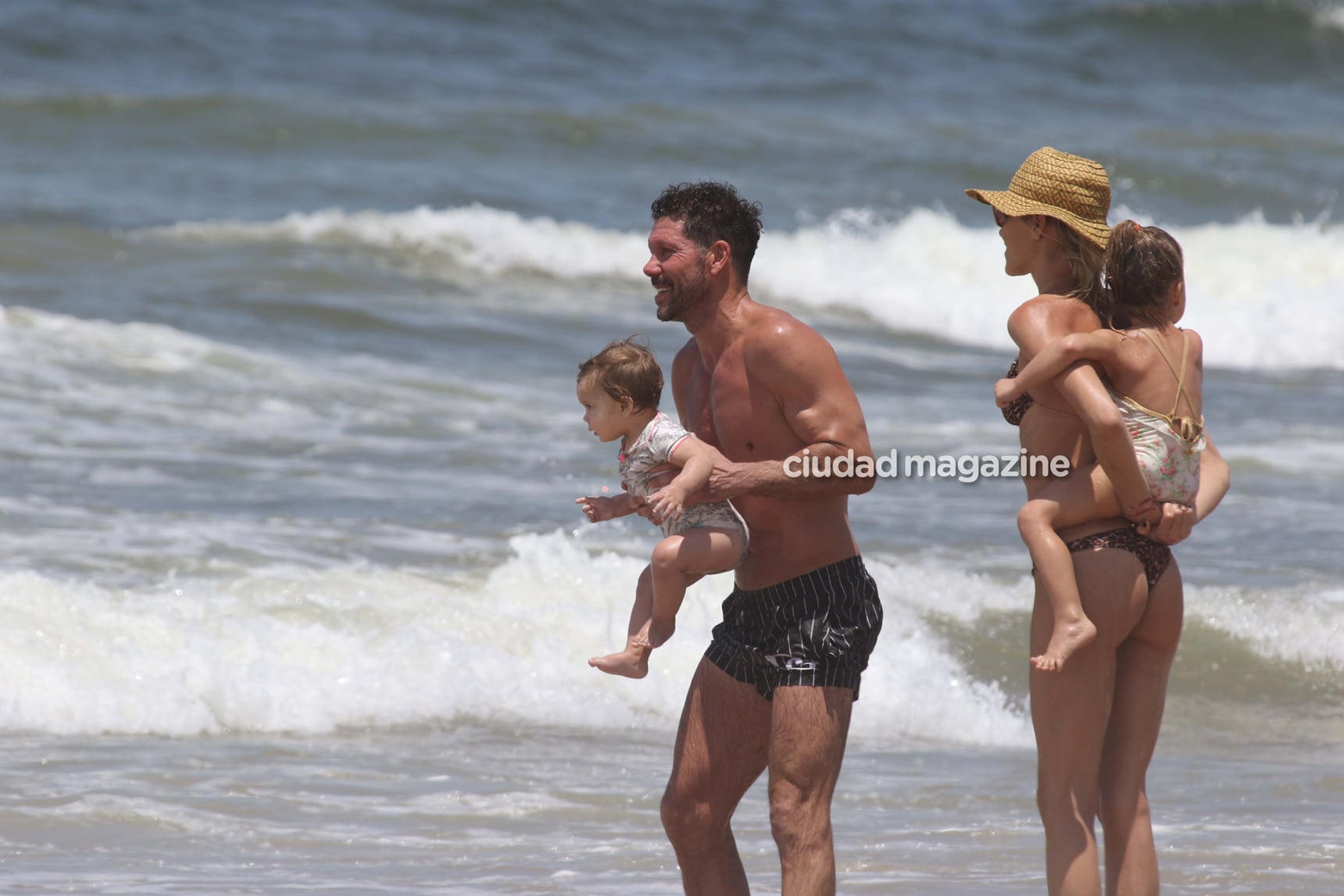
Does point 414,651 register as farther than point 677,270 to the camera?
Yes

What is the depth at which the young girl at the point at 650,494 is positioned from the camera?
134 inches

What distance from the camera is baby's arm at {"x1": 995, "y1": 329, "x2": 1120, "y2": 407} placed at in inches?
127

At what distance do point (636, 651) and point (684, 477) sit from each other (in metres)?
0.42

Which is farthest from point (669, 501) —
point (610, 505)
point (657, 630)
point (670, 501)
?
point (657, 630)

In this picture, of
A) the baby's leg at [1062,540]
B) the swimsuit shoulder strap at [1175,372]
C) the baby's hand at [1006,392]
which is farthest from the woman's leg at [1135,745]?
the baby's hand at [1006,392]

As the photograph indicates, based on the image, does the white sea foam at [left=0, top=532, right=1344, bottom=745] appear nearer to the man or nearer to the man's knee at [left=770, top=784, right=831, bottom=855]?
the man

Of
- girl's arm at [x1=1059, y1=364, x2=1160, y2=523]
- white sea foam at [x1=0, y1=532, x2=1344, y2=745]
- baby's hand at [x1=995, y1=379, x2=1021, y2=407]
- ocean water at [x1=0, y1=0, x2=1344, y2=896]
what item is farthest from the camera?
white sea foam at [x1=0, y1=532, x2=1344, y2=745]

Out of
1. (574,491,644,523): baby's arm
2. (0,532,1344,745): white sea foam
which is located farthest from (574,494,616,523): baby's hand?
(0,532,1344,745): white sea foam

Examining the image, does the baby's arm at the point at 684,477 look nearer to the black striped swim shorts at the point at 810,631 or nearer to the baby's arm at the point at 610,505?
the baby's arm at the point at 610,505

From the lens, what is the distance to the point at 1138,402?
3357 millimetres

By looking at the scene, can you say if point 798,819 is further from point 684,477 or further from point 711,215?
point 711,215

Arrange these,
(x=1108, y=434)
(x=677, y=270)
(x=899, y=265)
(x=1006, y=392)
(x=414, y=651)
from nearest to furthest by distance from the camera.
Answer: (x=1108, y=434) → (x=1006, y=392) → (x=677, y=270) → (x=414, y=651) → (x=899, y=265)

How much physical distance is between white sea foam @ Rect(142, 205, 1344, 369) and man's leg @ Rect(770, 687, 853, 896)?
11995 mm

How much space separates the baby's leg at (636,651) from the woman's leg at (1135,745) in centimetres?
98
